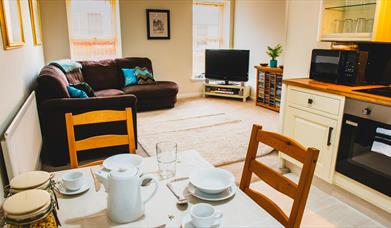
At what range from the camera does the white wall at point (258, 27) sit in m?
5.38

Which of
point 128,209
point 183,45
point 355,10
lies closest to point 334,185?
point 355,10

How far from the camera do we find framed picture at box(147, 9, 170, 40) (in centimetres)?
581

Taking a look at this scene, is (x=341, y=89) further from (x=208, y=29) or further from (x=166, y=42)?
(x=208, y=29)

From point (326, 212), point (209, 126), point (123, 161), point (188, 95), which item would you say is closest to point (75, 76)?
point (209, 126)

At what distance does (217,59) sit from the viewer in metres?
6.15

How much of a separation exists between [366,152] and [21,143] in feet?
7.86

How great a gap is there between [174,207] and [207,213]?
16cm

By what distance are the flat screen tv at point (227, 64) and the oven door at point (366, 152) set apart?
3.94m

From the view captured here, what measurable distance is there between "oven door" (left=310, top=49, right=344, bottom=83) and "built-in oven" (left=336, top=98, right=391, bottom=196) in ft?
1.27

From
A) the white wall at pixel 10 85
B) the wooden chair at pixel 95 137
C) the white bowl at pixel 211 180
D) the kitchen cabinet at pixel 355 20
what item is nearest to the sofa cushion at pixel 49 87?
the white wall at pixel 10 85

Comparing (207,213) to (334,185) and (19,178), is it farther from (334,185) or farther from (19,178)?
(334,185)

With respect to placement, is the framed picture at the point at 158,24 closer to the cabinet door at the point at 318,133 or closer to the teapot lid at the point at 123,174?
the cabinet door at the point at 318,133

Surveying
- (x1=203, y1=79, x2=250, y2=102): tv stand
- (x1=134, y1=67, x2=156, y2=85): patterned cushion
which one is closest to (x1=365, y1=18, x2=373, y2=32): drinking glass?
(x1=203, y1=79, x2=250, y2=102): tv stand

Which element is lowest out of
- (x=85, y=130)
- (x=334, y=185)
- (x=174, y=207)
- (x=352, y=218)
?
(x=352, y=218)
